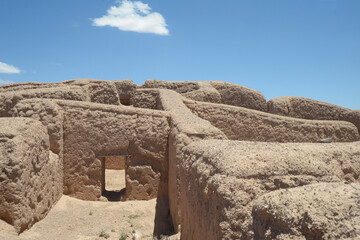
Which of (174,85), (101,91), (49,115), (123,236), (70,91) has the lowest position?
(123,236)

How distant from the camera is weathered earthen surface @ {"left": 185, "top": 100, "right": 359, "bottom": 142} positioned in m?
8.35

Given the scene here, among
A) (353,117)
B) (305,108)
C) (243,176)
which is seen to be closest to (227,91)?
(305,108)

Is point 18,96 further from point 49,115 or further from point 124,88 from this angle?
point 124,88

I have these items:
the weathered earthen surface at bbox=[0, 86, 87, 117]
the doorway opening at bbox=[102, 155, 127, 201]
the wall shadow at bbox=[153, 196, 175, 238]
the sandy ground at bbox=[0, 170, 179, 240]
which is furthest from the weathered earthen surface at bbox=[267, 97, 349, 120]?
the weathered earthen surface at bbox=[0, 86, 87, 117]

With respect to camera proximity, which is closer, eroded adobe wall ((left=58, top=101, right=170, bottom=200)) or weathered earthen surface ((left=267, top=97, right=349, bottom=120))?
eroded adobe wall ((left=58, top=101, right=170, bottom=200))

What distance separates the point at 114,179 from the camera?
9.59 meters

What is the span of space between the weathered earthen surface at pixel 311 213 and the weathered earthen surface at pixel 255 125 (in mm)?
6286

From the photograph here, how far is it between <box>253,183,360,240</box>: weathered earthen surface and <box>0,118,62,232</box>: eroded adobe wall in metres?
4.06

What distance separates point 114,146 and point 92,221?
1.67 meters

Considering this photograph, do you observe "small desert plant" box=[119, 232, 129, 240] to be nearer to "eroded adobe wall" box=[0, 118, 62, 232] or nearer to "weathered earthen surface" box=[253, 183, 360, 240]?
"eroded adobe wall" box=[0, 118, 62, 232]

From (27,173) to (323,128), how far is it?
289 inches

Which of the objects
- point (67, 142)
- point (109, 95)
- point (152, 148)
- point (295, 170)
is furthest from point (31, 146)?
point (109, 95)

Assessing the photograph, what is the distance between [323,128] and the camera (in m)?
8.87

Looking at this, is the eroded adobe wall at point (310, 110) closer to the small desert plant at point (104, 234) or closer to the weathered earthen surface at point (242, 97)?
the weathered earthen surface at point (242, 97)
